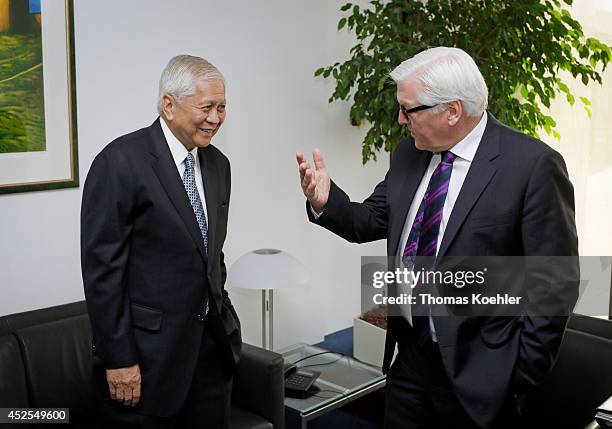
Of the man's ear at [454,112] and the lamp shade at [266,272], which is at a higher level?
the man's ear at [454,112]

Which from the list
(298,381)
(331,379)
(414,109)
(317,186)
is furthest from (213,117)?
(331,379)

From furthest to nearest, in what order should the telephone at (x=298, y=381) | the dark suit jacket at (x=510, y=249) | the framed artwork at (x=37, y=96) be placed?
the telephone at (x=298, y=381), the framed artwork at (x=37, y=96), the dark suit jacket at (x=510, y=249)

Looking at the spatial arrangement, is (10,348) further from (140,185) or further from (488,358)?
(488,358)

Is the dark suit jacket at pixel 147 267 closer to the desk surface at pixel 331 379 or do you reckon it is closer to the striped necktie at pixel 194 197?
the striped necktie at pixel 194 197

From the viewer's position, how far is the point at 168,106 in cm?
219

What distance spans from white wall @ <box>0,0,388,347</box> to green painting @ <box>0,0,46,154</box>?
19cm

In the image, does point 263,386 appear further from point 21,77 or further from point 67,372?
point 21,77

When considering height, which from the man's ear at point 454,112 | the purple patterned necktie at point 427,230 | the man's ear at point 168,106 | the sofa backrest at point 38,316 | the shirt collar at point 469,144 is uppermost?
the man's ear at point 168,106

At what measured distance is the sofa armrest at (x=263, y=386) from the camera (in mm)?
2787

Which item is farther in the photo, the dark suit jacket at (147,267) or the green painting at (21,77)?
the green painting at (21,77)

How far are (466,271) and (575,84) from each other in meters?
2.99

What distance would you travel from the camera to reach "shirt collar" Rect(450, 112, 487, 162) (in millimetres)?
2020

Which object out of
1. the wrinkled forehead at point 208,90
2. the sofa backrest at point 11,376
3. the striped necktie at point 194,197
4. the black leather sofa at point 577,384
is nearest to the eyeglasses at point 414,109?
the wrinkled forehead at point 208,90

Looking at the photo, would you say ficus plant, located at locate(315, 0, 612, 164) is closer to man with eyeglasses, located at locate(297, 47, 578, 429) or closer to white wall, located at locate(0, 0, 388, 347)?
white wall, located at locate(0, 0, 388, 347)
